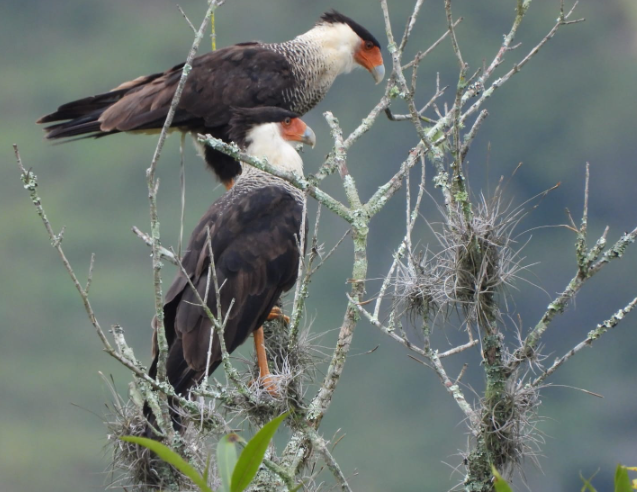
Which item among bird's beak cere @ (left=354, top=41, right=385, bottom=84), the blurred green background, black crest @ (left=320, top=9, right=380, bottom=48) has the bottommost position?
the blurred green background

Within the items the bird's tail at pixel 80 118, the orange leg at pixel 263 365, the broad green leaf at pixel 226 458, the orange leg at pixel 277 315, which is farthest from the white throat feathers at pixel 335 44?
the broad green leaf at pixel 226 458

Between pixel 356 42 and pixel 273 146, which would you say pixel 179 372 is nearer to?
pixel 273 146

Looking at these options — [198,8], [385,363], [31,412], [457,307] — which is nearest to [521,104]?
[385,363]

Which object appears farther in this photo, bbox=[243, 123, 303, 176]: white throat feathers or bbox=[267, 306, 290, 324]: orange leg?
bbox=[243, 123, 303, 176]: white throat feathers

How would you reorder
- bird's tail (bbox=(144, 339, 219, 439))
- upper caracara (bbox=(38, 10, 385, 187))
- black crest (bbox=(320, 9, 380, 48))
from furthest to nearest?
black crest (bbox=(320, 9, 380, 48))
upper caracara (bbox=(38, 10, 385, 187))
bird's tail (bbox=(144, 339, 219, 439))

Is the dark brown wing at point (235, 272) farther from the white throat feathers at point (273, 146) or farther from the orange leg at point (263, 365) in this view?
the white throat feathers at point (273, 146)

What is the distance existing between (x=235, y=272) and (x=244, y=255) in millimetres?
92

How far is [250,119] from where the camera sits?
4957 millimetres

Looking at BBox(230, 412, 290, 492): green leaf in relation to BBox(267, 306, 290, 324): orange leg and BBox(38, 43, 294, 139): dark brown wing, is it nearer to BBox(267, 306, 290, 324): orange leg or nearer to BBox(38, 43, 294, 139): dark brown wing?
BBox(267, 306, 290, 324): orange leg

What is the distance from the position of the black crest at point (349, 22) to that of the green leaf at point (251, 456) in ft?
15.3

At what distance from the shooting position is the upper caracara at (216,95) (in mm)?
5594

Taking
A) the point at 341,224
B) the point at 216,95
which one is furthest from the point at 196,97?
the point at 341,224

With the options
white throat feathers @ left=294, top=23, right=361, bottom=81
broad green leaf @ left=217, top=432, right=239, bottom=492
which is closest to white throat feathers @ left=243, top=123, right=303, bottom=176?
white throat feathers @ left=294, top=23, right=361, bottom=81

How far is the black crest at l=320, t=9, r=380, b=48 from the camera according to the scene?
21.0 feet
